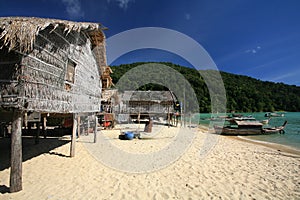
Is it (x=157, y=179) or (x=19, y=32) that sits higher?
(x=19, y=32)

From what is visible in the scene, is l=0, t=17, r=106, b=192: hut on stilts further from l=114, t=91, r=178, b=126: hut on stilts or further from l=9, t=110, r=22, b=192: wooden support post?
l=114, t=91, r=178, b=126: hut on stilts

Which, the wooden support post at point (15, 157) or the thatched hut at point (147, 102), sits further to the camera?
the thatched hut at point (147, 102)

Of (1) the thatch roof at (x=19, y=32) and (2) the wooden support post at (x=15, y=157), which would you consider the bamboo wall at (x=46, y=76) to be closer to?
(1) the thatch roof at (x=19, y=32)

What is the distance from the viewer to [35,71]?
443cm

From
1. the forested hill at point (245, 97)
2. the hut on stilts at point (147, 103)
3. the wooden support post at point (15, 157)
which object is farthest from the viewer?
the forested hill at point (245, 97)

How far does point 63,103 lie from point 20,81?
1908 millimetres

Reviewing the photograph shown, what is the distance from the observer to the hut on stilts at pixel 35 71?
3875 millimetres

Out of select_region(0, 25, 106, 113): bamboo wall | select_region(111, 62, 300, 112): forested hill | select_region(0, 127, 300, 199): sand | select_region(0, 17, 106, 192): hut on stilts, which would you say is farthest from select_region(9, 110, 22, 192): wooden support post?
select_region(111, 62, 300, 112): forested hill

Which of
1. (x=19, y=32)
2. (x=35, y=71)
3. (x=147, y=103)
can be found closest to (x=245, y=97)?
(x=147, y=103)

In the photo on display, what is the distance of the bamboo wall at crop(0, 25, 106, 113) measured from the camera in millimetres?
4020

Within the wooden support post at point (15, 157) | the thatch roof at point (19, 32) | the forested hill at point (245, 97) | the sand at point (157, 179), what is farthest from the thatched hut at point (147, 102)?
the forested hill at point (245, 97)

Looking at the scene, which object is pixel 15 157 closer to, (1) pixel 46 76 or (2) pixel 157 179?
(1) pixel 46 76

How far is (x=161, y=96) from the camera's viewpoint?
25562mm

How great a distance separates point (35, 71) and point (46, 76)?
0.45 metres
